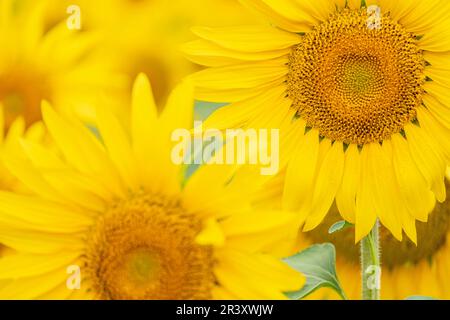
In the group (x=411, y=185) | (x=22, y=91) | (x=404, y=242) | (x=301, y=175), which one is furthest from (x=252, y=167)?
(x=22, y=91)

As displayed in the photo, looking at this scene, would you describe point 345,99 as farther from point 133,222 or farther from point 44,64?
point 44,64

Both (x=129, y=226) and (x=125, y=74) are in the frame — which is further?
(x=125, y=74)

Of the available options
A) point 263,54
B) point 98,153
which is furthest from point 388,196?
point 98,153

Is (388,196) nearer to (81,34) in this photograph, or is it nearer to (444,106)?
(444,106)

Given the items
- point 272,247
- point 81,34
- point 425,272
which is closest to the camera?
point 272,247

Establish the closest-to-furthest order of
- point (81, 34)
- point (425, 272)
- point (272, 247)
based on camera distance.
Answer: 1. point (272, 247)
2. point (425, 272)
3. point (81, 34)
